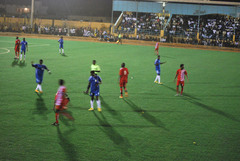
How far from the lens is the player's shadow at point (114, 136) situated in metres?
8.00

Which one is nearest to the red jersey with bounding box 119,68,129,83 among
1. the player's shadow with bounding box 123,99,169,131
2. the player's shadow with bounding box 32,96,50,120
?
the player's shadow with bounding box 123,99,169,131

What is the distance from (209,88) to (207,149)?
873 centimetres

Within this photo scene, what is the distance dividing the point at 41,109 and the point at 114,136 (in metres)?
3.93

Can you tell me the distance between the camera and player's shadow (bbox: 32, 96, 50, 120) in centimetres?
1044

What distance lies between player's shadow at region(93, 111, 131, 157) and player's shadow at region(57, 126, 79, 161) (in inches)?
46.8

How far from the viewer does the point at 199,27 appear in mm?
51000

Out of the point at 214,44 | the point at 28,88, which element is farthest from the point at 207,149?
the point at 214,44

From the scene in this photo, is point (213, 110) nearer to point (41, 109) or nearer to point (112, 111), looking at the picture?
point (112, 111)

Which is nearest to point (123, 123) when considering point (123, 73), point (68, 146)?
point (68, 146)

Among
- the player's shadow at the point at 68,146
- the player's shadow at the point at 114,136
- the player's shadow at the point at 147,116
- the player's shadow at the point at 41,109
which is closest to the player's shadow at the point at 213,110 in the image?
the player's shadow at the point at 147,116

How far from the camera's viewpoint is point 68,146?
26.0 ft

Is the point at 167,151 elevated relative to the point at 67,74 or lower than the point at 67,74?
lower

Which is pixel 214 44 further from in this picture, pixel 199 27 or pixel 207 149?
pixel 207 149

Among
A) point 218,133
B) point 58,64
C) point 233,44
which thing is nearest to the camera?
point 218,133
